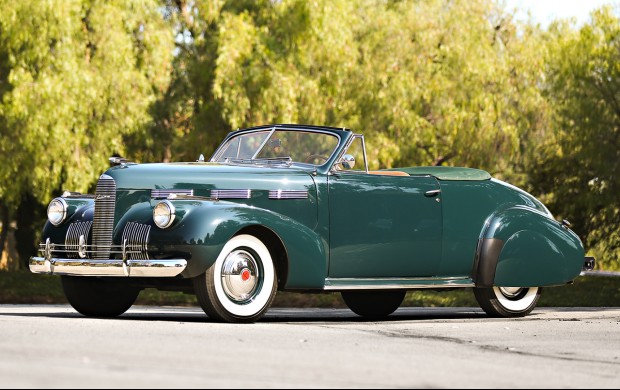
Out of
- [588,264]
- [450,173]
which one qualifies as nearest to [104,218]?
[450,173]

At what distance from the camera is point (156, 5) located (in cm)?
2780

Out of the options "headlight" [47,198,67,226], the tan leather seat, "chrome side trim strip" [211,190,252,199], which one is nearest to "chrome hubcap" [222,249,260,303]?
"chrome side trim strip" [211,190,252,199]

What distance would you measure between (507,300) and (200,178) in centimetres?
387

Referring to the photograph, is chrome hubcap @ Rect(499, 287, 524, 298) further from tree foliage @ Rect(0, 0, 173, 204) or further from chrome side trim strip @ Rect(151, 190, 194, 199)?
tree foliage @ Rect(0, 0, 173, 204)

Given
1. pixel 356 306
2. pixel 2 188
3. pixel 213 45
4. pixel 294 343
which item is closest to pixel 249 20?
pixel 213 45

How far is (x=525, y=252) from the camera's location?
1263 centimetres

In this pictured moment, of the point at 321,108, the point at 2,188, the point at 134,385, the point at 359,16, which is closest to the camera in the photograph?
the point at 134,385

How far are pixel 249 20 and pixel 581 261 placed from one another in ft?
52.1

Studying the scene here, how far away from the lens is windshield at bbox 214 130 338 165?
39.7 ft

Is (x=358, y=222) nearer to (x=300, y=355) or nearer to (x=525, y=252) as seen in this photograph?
(x=525, y=252)

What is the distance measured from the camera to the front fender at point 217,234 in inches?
409

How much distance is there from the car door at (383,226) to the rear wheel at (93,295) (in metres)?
2.04

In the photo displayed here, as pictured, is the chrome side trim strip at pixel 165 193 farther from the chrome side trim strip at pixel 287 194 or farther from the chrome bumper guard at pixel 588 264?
the chrome bumper guard at pixel 588 264

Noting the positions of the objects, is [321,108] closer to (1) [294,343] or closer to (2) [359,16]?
(2) [359,16]
